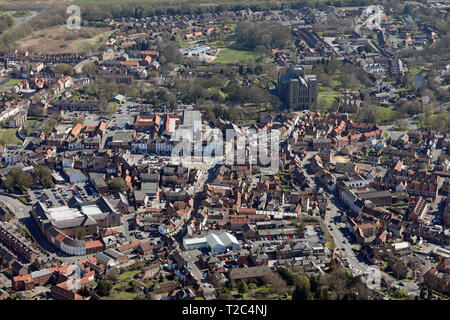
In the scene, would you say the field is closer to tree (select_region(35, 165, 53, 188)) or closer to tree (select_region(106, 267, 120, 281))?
tree (select_region(35, 165, 53, 188))

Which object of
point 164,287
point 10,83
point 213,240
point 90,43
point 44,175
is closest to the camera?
point 164,287

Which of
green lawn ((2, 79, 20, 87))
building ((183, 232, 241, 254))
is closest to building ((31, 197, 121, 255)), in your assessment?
building ((183, 232, 241, 254))

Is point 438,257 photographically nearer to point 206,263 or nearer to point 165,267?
point 206,263

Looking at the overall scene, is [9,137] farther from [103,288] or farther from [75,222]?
[103,288]

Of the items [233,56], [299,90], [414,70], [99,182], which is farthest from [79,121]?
[414,70]

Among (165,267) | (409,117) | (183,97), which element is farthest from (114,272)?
(409,117)

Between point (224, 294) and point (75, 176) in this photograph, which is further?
point (75, 176)
